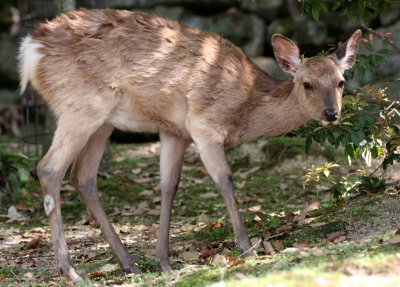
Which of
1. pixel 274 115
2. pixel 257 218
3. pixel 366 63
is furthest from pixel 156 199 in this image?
pixel 366 63

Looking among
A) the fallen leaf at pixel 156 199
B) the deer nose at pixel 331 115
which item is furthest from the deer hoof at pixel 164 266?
the fallen leaf at pixel 156 199

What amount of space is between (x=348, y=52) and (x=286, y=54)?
0.51 meters

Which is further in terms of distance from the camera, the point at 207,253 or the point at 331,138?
the point at 331,138

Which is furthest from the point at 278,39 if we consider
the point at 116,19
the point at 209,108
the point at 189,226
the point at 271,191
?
the point at 271,191

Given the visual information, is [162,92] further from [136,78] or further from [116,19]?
[116,19]

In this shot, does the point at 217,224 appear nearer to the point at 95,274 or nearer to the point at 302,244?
the point at 302,244

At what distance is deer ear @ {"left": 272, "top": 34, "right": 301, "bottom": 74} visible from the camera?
6.56 metres

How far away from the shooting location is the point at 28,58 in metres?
6.43

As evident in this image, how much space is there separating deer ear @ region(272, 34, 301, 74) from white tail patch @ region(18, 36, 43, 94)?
1928 mm

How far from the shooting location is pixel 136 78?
636 centimetres

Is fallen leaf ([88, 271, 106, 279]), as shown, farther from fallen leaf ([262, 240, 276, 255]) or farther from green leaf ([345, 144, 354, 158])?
green leaf ([345, 144, 354, 158])

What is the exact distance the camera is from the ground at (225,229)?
4.64 m

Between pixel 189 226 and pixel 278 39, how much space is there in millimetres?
2211

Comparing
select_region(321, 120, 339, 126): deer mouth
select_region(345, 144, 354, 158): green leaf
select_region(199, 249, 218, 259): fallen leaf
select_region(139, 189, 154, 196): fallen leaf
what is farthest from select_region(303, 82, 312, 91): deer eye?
select_region(139, 189, 154, 196): fallen leaf
